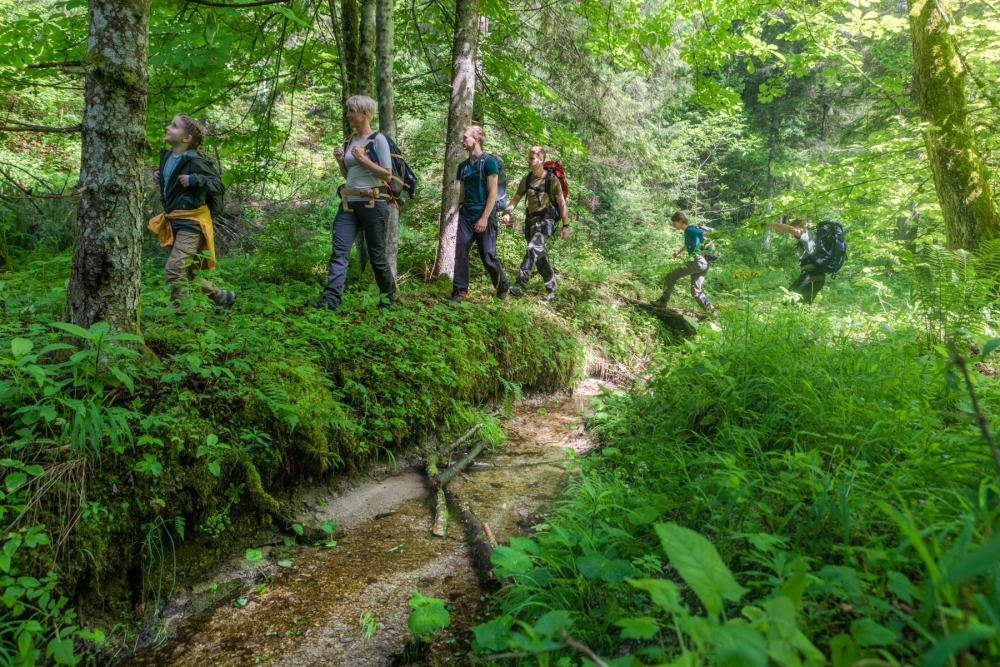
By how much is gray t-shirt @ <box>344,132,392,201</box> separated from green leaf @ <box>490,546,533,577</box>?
4.06 metres

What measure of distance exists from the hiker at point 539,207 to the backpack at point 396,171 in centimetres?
203

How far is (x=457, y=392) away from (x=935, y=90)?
592 cm

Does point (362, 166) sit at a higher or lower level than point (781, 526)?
higher

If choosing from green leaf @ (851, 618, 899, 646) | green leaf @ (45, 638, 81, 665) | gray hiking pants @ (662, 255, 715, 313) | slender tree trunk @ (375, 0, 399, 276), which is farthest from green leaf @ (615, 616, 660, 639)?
gray hiking pants @ (662, 255, 715, 313)

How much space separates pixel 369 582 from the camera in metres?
2.94

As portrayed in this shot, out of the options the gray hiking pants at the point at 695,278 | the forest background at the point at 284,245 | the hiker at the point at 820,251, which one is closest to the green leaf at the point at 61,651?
the forest background at the point at 284,245

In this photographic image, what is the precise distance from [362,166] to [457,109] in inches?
87.5

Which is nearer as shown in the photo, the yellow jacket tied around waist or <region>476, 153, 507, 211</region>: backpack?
the yellow jacket tied around waist

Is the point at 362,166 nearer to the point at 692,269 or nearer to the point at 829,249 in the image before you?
the point at 692,269

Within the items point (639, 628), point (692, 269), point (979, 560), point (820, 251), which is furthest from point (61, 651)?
point (820, 251)

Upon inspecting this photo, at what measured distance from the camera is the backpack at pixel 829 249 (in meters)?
8.08

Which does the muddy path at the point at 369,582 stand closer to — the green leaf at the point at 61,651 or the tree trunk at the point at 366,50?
the green leaf at the point at 61,651

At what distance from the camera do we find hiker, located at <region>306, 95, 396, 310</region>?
5.23 m

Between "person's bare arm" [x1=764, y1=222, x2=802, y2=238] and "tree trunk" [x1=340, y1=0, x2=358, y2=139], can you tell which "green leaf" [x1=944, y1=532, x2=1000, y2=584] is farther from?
"tree trunk" [x1=340, y1=0, x2=358, y2=139]
